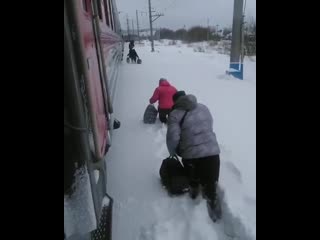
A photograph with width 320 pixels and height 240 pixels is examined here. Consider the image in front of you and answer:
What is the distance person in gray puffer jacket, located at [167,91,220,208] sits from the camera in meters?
3.15

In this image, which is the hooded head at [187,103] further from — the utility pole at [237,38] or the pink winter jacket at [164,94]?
the utility pole at [237,38]

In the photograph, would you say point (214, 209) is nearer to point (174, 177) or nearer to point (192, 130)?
point (174, 177)

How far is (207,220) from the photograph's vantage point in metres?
3.01

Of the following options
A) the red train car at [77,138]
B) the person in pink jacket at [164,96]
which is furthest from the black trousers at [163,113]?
the red train car at [77,138]

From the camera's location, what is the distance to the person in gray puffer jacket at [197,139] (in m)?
3.15

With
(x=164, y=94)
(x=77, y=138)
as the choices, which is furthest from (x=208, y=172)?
(x=164, y=94)

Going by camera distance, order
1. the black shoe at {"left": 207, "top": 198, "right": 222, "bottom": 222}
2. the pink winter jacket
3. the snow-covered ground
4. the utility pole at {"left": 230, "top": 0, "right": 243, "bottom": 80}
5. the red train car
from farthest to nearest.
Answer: the utility pole at {"left": 230, "top": 0, "right": 243, "bottom": 80} < the pink winter jacket < the black shoe at {"left": 207, "top": 198, "right": 222, "bottom": 222} < the snow-covered ground < the red train car

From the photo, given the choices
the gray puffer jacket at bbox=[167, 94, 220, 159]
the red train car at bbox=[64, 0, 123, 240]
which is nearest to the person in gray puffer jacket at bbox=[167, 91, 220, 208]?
the gray puffer jacket at bbox=[167, 94, 220, 159]

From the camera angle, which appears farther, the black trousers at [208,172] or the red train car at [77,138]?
the black trousers at [208,172]

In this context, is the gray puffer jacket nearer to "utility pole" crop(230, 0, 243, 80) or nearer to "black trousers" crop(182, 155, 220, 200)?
"black trousers" crop(182, 155, 220, 200)

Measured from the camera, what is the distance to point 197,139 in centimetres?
316

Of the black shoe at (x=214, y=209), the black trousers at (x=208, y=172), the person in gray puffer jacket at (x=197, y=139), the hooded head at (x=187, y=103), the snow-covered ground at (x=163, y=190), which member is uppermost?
the hooded head at (x=187, y=103)
